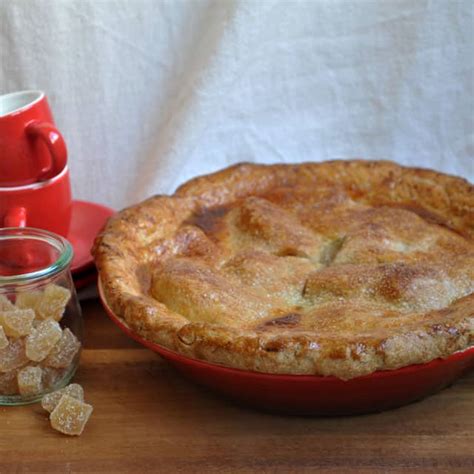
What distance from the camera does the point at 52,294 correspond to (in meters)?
1.43

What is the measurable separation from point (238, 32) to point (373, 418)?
962 millimetres

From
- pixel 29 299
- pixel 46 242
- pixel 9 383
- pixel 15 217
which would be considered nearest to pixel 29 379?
pixel 9 383

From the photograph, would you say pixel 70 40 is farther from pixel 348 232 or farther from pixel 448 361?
pixel 448 361

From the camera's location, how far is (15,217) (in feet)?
5.33

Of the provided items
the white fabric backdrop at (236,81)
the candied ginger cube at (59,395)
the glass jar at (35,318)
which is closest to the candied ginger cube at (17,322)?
the glass jar at (35,318)

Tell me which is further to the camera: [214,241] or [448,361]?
[214,241]

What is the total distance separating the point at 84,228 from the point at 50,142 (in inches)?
12.7

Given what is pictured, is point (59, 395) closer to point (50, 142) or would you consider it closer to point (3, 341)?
point (3, 341)

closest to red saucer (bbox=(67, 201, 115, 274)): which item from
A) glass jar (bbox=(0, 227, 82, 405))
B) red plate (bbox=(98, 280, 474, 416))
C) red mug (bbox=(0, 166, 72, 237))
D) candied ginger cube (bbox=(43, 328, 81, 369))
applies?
red mug (bbox=(0, 166, 72, 237))

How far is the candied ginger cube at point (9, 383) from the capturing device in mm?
1371

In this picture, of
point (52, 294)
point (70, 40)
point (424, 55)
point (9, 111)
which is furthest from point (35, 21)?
point (424, 55)

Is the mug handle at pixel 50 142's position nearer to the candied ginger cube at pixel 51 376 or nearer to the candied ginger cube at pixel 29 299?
the candied ginger cube at pixel 29 299

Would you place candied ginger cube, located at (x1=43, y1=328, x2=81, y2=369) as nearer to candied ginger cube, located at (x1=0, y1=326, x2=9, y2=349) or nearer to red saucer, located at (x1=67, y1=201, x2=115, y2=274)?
candied ginger cube, located at (x1=0, y1=326, x2=9, y2=349)

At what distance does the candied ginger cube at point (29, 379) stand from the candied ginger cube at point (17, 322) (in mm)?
64
